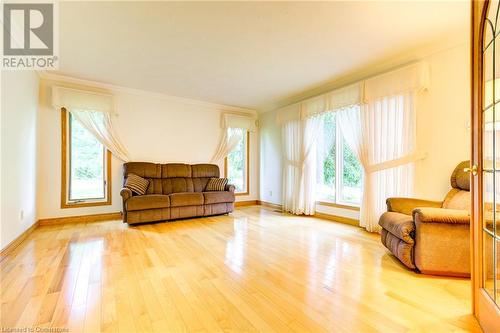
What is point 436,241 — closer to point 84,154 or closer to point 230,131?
point 230,131

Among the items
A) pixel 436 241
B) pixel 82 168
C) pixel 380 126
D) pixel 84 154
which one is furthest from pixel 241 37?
pixel 82 168

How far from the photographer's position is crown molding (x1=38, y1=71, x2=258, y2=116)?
12.5ft

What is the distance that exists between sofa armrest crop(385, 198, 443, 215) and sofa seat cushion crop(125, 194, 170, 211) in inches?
137

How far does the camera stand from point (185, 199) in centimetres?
415

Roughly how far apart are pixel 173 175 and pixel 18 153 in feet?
7.56

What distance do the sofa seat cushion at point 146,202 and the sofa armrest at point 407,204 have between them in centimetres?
349

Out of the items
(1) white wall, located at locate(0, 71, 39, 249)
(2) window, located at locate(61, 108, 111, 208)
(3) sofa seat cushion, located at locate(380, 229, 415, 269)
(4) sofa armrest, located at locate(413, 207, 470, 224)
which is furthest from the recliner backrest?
(2) window, located at locate(61, 108, 111, 208)

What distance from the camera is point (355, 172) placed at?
12.9 ft

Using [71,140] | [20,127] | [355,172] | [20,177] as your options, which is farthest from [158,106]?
[355,172]

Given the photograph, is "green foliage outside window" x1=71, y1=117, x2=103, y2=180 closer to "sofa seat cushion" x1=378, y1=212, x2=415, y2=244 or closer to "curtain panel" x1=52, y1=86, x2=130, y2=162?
"curtain panel" x1=52, y1=86, x2=130, y2=162

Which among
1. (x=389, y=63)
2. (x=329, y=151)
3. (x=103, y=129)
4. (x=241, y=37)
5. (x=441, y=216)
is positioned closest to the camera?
(x=441, y=216)

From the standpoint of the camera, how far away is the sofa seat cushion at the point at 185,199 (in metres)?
4.05

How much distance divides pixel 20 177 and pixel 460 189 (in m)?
5.34

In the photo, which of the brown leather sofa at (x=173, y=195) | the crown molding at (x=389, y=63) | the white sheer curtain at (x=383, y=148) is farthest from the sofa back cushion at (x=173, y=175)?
the white sheer curtain at (x=383, y=148)
